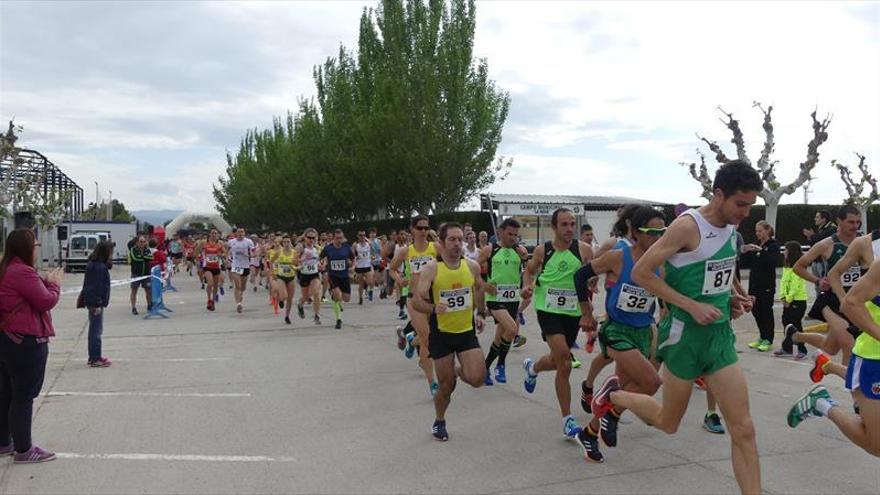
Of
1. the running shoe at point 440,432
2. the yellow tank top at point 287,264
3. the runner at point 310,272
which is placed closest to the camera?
the running shoe at point 440,432

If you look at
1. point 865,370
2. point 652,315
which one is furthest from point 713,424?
point 865,370

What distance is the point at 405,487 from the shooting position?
5023 mm

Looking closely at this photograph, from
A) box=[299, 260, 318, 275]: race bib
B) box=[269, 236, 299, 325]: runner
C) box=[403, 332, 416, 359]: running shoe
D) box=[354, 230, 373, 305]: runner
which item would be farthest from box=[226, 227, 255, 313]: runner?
box=[403, 332, 416, 359]: running shoe

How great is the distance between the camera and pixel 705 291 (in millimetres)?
4340

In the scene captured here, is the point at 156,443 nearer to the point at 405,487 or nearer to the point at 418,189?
the point at 405,487

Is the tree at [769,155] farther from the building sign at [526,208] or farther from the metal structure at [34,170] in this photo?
the metal structure at [34,170]

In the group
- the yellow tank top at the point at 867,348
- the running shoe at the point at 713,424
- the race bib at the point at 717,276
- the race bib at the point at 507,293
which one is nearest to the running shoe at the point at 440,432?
the running shoe at the point at 713,424

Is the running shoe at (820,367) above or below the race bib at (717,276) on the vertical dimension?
below

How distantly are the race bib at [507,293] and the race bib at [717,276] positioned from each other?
458cm

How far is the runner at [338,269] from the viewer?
14.7 meters

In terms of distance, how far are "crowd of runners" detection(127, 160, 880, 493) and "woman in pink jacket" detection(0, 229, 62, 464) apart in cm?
291

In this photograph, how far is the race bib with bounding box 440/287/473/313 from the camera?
6387 millimetres

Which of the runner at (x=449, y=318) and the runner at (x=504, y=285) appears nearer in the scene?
the runner at (x=449, y=318)

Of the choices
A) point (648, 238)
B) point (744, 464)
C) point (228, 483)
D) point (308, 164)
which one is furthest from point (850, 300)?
point (308, 164)
